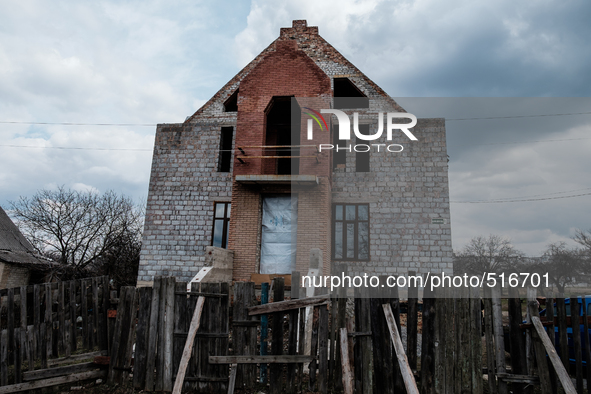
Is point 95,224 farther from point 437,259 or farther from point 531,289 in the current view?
point 531,289

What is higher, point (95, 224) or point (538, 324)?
point (95, 224)

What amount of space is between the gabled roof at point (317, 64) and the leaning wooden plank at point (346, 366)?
11.4 meters

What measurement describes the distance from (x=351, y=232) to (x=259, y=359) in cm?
886

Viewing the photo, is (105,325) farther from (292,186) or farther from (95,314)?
(292,186)

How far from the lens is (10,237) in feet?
73.0

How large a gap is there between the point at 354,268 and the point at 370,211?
209 cm

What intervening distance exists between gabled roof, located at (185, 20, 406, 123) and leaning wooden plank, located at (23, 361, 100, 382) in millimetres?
11305

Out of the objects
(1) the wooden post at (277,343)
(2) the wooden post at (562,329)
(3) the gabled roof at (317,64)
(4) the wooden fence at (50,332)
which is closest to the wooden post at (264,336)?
(1) the wooden post at (277,343)

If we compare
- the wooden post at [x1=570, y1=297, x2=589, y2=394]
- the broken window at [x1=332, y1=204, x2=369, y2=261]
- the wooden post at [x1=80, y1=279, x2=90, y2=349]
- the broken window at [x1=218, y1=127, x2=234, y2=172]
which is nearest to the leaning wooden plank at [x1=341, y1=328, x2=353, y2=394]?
the wooden post at [x1=570, y1=297, x2=589, y2=394]

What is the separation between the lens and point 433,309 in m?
5.06

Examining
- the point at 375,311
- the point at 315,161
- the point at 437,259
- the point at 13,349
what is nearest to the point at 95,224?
the point at 315,161

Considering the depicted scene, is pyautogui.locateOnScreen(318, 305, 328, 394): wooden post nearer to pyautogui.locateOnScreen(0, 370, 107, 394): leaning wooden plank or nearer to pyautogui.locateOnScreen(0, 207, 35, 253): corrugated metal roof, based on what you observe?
pyautogui.locateOnScreen(0, 370, 107, 394): leaning wooden plank

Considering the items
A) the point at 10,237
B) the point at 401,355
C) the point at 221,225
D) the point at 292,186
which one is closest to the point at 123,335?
the point at 401,355

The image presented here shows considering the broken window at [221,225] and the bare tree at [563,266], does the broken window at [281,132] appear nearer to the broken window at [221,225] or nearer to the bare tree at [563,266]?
the broken window at [221,225]
